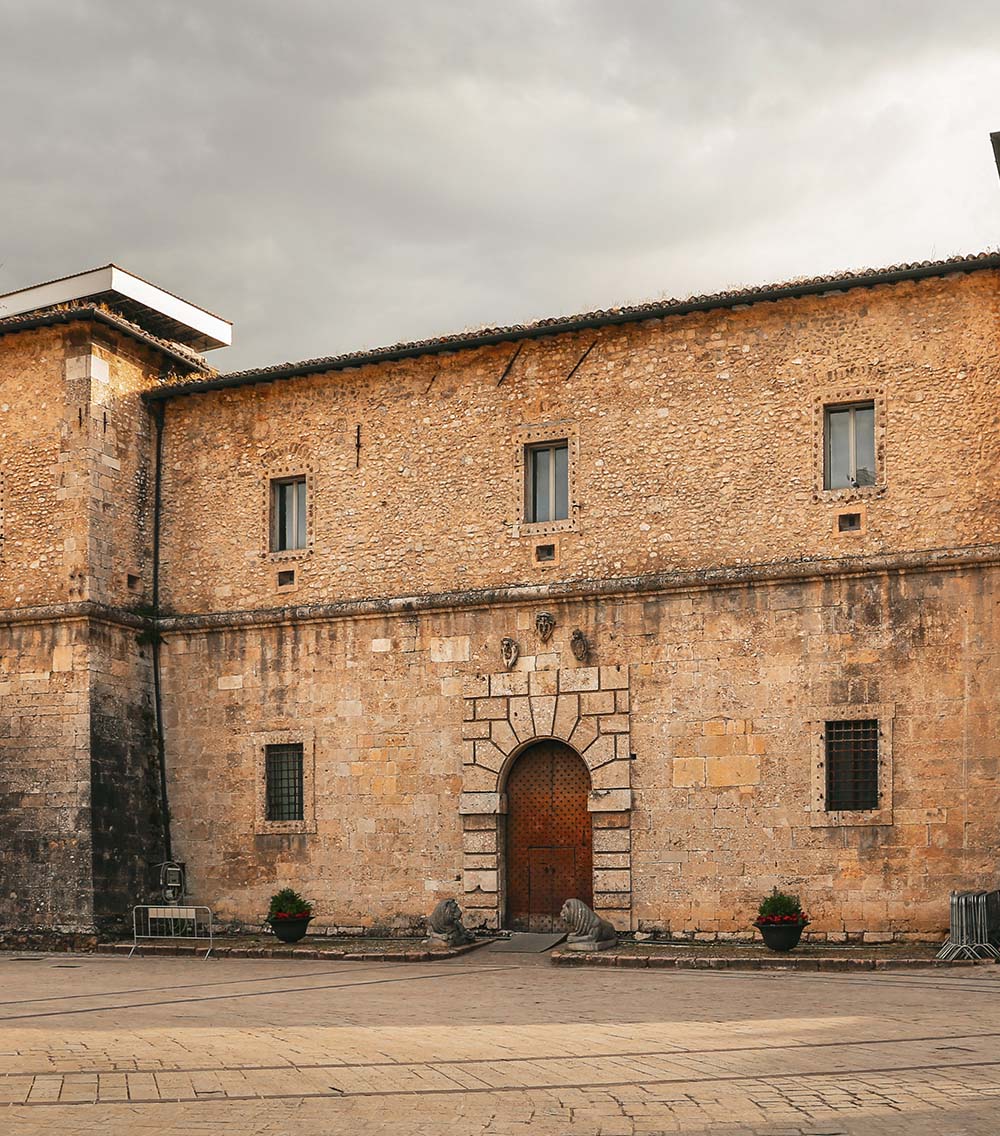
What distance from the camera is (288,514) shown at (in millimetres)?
21797

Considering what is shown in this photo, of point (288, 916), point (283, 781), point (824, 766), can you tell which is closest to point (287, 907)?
point (288, 916)

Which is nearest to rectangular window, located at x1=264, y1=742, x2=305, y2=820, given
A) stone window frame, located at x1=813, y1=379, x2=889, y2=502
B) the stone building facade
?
the stone building facade

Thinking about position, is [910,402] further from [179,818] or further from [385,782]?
[179,818]

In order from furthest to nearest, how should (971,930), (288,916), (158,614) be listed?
(158,614)
(288,916)
(971,930)

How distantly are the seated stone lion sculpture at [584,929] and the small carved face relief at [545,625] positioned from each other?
337cm

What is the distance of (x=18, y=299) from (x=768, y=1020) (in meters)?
17.1

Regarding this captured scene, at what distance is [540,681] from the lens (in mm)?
19609

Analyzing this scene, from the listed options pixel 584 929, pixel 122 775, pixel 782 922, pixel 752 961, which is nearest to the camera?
pixel 752 961

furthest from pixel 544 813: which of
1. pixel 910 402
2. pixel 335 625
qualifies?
pixel 910 402

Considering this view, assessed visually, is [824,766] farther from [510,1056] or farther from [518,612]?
[510,1056]

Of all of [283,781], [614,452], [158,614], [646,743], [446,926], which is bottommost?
[446,926]

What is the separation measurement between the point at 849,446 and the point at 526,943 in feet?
23.4

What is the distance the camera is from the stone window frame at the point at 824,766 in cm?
1746

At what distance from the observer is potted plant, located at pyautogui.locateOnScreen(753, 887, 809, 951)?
55.4 ft
